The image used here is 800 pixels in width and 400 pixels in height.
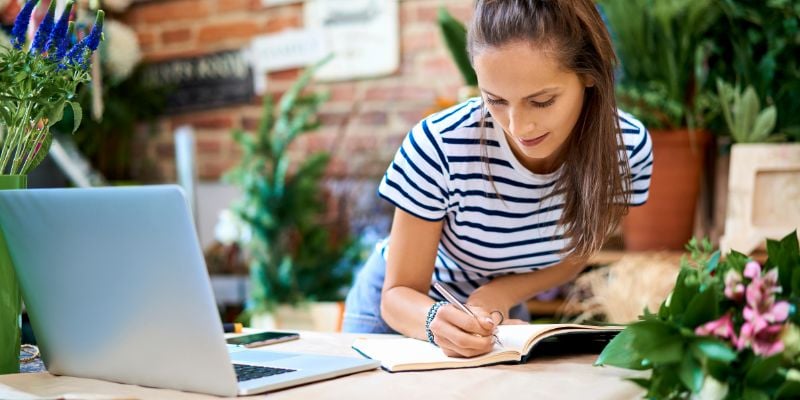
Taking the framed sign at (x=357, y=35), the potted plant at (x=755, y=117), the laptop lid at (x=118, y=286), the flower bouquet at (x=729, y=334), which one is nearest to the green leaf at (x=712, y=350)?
the flower bouquet at (x=729, y=334)

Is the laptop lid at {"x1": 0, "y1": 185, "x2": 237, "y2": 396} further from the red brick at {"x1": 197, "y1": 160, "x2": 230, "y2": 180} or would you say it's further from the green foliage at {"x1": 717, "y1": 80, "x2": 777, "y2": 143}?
the red brick at {"x1": 197, "y1": 160, "x2": 230, "y2": 180}

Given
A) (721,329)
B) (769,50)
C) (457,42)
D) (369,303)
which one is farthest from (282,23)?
(721,329)

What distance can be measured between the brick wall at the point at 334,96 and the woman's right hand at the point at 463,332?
1.49 meters

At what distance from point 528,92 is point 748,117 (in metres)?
1.06

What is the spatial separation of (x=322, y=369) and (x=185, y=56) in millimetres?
2561

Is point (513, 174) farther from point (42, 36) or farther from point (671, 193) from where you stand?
point (671, 193)

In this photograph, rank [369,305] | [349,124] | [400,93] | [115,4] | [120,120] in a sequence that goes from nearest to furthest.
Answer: [369,305] → [400,93] → [349,124] → [115,4] → [120,120]

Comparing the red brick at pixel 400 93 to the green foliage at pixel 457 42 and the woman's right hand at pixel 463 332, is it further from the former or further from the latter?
the woman's right hand at pixel 463 332

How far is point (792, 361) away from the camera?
736mm

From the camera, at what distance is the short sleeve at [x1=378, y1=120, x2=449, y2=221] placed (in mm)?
1281

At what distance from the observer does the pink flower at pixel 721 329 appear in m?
0.74

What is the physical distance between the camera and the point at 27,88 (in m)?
1.05

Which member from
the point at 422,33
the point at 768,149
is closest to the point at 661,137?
the point at 768,149

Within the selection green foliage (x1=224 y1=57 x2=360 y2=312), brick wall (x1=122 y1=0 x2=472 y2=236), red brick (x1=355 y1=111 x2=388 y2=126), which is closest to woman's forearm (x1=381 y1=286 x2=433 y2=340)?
brick wall (x1=122 y1=0 x2=472 y2=236)
